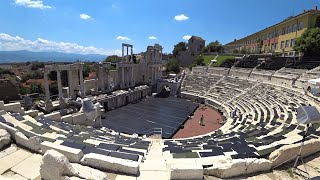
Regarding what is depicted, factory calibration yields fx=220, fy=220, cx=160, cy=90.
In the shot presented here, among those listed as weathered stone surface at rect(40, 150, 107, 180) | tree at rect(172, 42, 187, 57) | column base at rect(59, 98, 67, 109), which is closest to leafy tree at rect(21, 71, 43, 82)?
column base at rect(59, 98, 67, 109)

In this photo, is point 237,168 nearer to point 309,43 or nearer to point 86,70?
point 309,43

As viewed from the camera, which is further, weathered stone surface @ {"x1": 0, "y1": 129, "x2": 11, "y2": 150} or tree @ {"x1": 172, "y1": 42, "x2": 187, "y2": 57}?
tree @ {"x1": 172, "y1": 42, "x2": 187, "y2": 57}

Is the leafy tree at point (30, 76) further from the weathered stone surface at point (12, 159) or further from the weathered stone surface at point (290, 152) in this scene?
the weathered stone surface at point (290, 152)

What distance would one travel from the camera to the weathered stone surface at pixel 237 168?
685cm

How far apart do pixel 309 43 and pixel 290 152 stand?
119ft

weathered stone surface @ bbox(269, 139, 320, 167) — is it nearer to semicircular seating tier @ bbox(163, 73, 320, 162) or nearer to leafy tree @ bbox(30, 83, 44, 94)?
semicircular seating tier @ bbox(163, 73, 320, 162)

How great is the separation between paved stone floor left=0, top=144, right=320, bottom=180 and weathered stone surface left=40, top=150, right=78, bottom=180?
0.83 m

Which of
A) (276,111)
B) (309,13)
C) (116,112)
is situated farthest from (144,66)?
(309,13)

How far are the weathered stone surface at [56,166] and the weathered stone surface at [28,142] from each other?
271cm

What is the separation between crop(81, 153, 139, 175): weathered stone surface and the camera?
6.86 meters

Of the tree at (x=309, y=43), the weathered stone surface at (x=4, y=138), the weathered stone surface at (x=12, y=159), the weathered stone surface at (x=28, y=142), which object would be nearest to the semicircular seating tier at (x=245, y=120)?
the weathered stone surface at (x=28, y=142)

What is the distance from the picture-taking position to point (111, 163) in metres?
7.02

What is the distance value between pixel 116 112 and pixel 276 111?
62.7 feet

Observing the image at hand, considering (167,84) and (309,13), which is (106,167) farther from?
(309,13)
